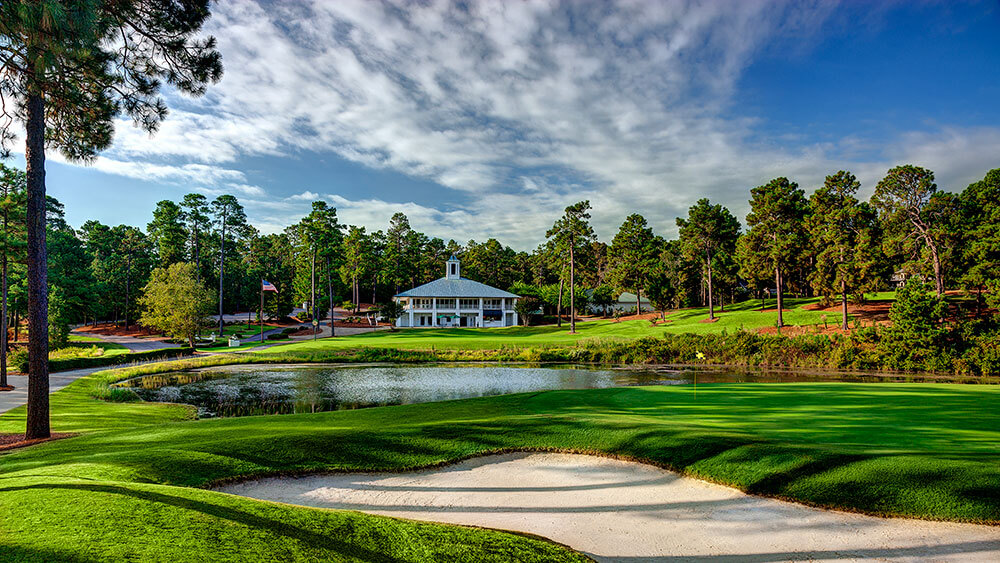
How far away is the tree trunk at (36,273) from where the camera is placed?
9641mm

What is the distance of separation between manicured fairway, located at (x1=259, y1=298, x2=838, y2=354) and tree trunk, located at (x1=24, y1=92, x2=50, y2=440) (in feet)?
81.4

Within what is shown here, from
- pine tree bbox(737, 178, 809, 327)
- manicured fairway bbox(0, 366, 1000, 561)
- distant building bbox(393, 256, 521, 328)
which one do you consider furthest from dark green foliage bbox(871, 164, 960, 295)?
distant building bbox(393, 256, 521, 328)

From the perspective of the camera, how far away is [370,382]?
23203 millimetres

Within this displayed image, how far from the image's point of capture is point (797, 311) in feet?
144

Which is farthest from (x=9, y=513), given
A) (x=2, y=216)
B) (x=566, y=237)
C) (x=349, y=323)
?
(x=349, y=323)

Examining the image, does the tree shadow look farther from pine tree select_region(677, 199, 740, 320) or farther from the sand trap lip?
pine tree select_region(677, 199, 740, 320)

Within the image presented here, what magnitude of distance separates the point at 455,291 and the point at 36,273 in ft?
185

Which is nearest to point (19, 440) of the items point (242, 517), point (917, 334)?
point (242, 517)

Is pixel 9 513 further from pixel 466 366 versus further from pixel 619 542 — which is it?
pixel 466 366

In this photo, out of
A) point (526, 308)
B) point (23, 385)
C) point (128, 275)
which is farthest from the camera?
point (526, 308)

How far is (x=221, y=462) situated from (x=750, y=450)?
7.62 m

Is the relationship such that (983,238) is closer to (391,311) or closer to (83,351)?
(391,311)

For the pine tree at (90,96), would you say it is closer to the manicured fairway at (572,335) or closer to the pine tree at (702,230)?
the manicured fairway at (572,335)

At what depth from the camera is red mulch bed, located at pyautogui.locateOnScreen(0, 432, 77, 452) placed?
9255 millimetres
